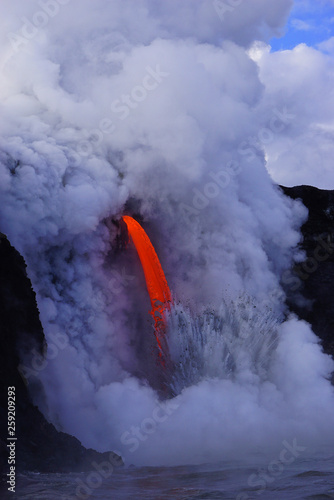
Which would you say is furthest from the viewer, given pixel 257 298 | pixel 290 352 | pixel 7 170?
pixel 257 298

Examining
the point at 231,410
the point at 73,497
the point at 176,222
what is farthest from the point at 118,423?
the point at 176,222

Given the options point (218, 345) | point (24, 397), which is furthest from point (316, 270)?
point (24, 397)

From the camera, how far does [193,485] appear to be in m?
21.1

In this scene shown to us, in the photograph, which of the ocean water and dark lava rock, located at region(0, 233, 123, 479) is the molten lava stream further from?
the ocean water

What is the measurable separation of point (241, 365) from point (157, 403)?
5983mm

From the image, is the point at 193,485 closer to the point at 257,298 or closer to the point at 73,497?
the point at 73,497

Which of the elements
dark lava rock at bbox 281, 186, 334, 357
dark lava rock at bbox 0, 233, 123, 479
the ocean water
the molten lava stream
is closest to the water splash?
the molten lava stream

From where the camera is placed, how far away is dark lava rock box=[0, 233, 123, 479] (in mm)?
23906

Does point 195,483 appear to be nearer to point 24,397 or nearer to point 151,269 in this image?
point 24,397

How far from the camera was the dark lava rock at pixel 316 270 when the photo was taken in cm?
5247

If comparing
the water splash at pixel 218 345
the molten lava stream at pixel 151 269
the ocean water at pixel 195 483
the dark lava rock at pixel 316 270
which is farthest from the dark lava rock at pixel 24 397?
the dark lava rock at pixel 316 270

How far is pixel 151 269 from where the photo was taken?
140 ft

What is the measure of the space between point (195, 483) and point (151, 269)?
22.1 meters

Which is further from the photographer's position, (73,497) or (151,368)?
(151,368)
